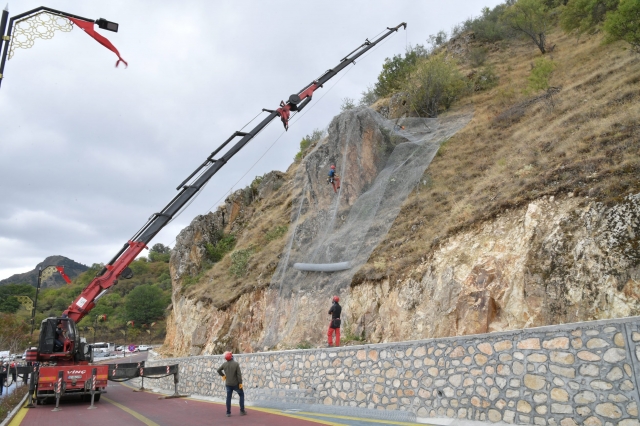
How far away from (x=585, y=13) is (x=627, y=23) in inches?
464

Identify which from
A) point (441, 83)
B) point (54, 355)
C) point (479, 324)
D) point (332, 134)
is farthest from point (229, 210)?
point (479, 324)

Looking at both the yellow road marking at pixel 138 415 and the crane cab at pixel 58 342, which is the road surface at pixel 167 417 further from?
the crane cab at pixel 58 342

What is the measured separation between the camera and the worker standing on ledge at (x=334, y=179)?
20.6 meters

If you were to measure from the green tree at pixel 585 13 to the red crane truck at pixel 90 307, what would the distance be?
2063 centimetres

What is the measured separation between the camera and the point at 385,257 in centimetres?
1489

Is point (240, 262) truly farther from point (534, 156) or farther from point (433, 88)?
point (534, 156)

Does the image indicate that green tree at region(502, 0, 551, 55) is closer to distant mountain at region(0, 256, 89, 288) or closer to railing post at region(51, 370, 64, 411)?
railing post at region(51, 370, 64, 411)

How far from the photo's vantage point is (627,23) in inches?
727

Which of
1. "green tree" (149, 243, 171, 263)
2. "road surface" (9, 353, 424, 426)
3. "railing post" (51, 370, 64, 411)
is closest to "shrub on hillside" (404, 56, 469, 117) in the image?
"road surface" (9, 353, 424, 426)

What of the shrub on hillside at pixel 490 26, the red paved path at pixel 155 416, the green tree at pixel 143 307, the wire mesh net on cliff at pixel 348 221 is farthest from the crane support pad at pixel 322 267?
the green tree at pixel 143 307

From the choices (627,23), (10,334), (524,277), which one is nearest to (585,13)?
(627,23)

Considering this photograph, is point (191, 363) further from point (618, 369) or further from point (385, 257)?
point (618, 369)

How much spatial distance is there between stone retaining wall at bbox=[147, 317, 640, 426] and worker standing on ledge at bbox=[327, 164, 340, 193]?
35.2 ft

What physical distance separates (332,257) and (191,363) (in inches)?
267
